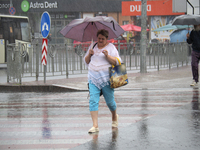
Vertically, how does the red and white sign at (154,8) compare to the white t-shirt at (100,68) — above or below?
above

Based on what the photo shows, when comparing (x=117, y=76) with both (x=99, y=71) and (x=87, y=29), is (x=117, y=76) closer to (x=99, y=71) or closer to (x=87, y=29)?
(x=99, y=71)

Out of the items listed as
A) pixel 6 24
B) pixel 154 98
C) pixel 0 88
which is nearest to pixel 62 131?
pixel 154 98

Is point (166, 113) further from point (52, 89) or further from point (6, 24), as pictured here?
point (6, 24)

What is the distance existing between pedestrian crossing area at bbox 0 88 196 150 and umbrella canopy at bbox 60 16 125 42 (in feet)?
4.96

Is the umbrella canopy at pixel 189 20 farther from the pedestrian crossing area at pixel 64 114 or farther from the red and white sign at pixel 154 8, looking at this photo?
the red and white sign at pixel 154 8

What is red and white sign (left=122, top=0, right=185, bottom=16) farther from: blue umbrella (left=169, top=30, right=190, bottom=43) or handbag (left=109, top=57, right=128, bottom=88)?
handbag (left=109, top=57, right=128, bottom=88)

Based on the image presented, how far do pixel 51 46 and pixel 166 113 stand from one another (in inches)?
339

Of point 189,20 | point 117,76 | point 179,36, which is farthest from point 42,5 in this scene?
point 117,76

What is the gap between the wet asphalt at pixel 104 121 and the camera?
527 cm

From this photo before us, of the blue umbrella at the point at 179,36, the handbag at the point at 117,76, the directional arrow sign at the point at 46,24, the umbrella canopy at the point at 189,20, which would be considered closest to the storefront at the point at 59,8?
the blue umbrella at the point at 179,36

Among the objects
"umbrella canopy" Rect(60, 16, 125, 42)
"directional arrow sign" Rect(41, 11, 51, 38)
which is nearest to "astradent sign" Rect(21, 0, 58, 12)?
"directional arrow sign" Rect(41, 11, 51, 38)

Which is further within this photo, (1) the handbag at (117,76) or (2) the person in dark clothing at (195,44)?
(2) the person in dark clothing at (195,44)

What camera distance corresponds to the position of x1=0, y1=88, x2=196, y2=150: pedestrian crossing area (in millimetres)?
5508

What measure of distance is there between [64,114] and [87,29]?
1868 millimetres
